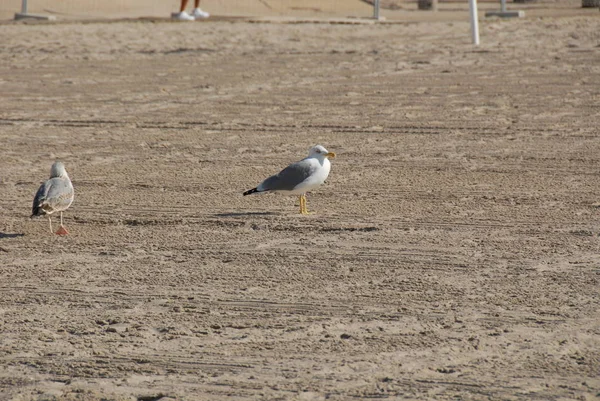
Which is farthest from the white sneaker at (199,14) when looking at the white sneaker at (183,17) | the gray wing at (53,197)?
the gray wing at (53,197)

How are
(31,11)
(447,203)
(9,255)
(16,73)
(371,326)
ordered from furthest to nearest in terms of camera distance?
(31,11)
(16,73)
(447,203)
(9,255)
(371,326)

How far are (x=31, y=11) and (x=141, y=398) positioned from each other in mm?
22539

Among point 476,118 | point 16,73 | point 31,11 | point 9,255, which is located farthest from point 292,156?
point 31,11

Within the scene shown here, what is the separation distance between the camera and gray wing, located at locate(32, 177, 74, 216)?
26.2 ft

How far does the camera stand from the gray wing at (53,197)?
26.2 feet

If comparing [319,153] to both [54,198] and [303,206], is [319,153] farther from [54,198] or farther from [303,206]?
[54,198]

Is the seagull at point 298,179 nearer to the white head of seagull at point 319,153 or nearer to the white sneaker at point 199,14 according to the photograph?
the white head of seagull at point 319,153

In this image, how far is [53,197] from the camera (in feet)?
26.4

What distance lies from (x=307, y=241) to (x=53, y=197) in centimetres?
187

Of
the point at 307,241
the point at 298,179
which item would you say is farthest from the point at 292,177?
the point at 307,241

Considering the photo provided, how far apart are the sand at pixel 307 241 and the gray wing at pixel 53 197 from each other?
0.86ft

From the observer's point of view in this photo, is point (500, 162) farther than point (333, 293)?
Yes

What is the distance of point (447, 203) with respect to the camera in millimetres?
9094

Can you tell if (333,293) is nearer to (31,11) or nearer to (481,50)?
(481,50)
